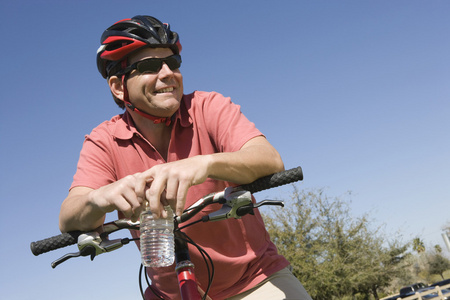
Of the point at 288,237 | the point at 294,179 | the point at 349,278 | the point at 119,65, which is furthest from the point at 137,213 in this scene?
the point at 349,278

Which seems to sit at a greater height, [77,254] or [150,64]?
[150,64]

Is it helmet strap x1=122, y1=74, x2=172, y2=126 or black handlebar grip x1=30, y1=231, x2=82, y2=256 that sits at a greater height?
helmet strap x1=122, y1=74, x2=172, y2=126

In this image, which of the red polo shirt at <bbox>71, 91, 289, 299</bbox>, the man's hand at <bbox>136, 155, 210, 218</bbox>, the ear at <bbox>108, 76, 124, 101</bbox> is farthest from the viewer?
the ear at <bbox>108, 76, 124, 101</bbox>

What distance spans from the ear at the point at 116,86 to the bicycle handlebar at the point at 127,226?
3.60ft

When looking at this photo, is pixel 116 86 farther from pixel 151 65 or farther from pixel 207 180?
pixel 207 180

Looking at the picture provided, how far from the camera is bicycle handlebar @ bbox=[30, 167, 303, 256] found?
2.05m

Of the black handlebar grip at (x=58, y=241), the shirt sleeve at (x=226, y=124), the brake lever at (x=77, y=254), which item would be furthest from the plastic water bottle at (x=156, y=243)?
the shirt sleeve at (x=226, y=124)

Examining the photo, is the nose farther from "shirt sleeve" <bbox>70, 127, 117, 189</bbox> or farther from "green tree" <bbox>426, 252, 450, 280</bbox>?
"green tree" <bbox>426, 252, 450, 280</bbox>

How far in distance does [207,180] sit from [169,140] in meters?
0.46

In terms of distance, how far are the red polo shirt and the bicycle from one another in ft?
1.36

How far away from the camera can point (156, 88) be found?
2750mm

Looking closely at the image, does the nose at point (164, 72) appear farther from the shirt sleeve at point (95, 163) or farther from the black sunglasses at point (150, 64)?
the shirt sleeve at point (95, 163)

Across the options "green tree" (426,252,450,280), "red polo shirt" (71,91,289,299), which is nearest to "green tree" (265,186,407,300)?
"red polo shirt" (71,91,289,299)

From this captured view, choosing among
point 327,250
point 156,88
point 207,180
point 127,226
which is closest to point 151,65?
point 156,88
